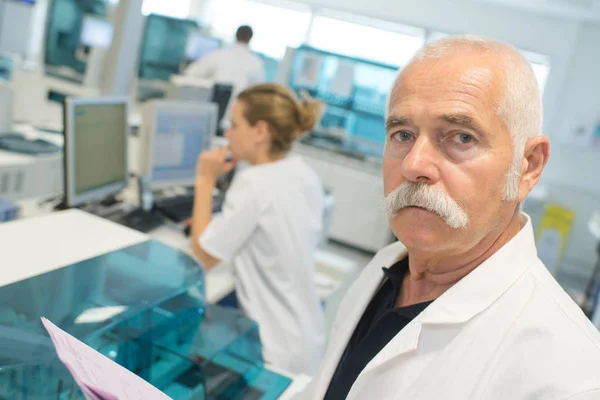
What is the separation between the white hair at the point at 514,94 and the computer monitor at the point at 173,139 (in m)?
1.61

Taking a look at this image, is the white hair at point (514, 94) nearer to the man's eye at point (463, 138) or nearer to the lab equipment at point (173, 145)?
the man's eye at point (463, 138)

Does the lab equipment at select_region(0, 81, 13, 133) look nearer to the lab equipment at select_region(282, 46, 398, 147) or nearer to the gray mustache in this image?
the gray mustache

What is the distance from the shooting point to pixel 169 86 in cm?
344

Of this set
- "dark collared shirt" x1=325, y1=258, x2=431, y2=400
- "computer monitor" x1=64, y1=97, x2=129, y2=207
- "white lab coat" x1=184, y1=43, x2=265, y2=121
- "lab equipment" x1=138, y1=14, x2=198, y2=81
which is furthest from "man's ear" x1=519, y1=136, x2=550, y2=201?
"white lab coat" x1=184, y1=43, x2=265, y2=121

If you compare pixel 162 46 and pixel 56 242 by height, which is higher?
pixel 162 46

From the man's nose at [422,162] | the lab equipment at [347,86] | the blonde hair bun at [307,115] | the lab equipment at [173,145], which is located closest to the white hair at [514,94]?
the man's nose at [422,162]

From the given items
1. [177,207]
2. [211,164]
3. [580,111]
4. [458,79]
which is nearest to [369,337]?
[458,79]

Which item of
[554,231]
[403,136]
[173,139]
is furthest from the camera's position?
[554,231]

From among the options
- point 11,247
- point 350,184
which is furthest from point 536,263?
point 350,184

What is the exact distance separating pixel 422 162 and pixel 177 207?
1609mm

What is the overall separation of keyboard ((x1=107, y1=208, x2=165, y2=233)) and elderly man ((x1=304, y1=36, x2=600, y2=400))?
1.32 meters

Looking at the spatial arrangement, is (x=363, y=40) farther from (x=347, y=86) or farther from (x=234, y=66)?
(x=234, y=66)

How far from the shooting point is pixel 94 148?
6.25 ft

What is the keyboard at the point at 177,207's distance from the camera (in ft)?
7.13
